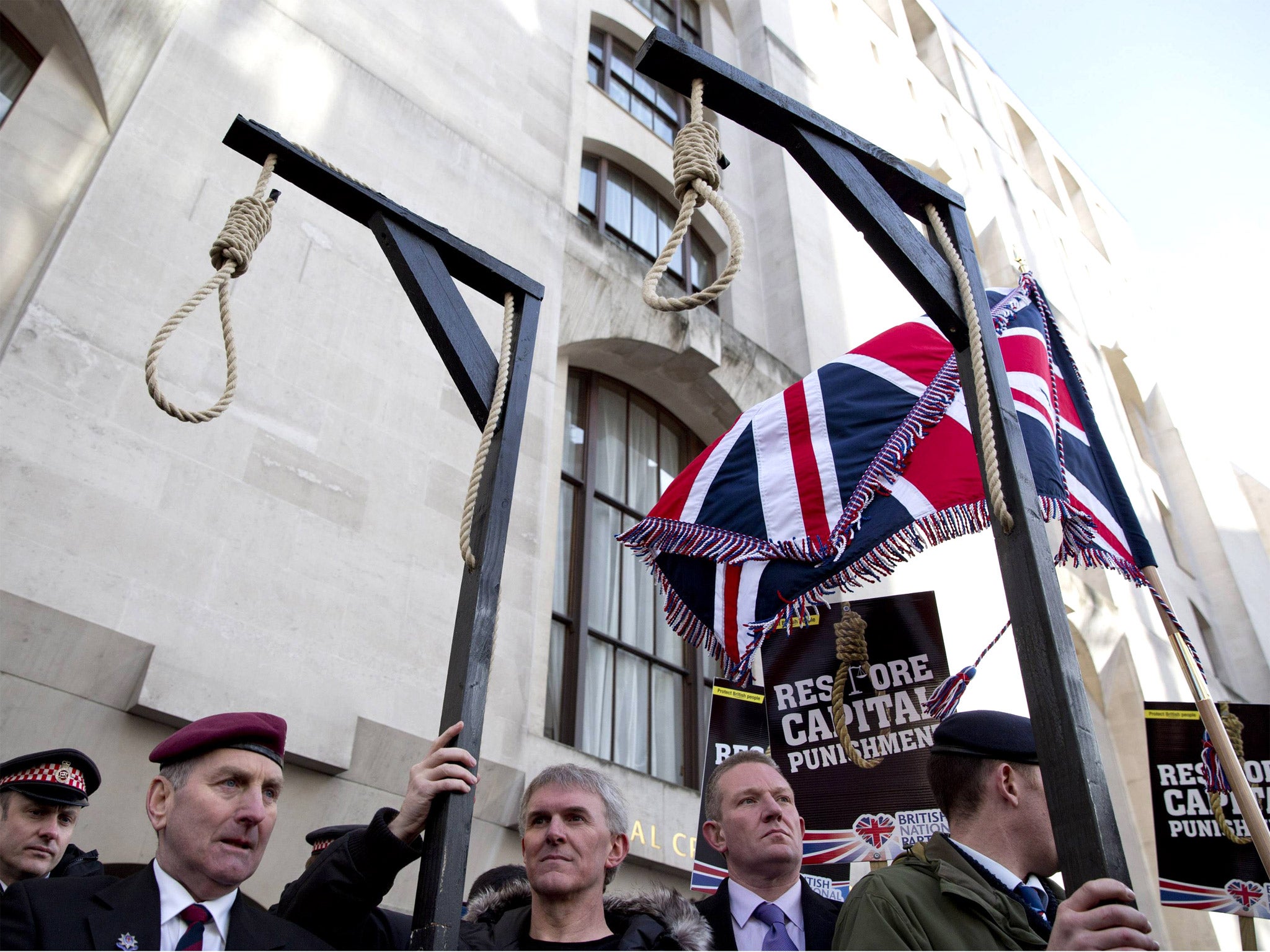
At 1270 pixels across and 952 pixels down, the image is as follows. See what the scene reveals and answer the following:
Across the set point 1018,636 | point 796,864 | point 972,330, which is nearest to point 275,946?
point 796,864

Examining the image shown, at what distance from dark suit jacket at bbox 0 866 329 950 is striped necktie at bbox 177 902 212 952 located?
0.06m

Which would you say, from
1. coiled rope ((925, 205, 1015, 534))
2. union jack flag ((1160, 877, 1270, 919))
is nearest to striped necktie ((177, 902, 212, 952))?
coiled rope ((925, 205, 1015, 534))

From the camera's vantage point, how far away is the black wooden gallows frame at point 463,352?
2496 millimetres

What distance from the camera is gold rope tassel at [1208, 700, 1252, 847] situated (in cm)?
507

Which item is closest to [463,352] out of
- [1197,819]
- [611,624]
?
[1197,819]

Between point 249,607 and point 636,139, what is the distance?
7882 millimetres

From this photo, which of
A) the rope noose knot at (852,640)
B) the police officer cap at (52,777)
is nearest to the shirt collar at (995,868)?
the rope noose knot at (852,640)

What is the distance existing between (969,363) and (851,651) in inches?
101

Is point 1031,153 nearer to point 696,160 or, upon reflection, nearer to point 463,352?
point 696,160

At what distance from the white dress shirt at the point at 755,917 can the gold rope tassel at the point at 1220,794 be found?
2557 mm

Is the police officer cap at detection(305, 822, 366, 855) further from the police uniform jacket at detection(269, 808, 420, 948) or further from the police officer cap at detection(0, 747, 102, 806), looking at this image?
the police uniform jacket at detection(269, 808, 420, 948)

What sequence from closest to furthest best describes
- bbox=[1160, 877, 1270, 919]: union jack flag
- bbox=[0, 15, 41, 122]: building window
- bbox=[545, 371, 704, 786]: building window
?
1. bbox=[1160, 877, 1270, 919]: union jack flag
2. bbox=[0, 15, 41, 122]: building window
3. bbox=[545, 371, 704, 786]: building window

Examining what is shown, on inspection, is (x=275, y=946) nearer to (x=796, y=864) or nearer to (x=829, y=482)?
(x=796, y=864)

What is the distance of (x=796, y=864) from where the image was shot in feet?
11.0
